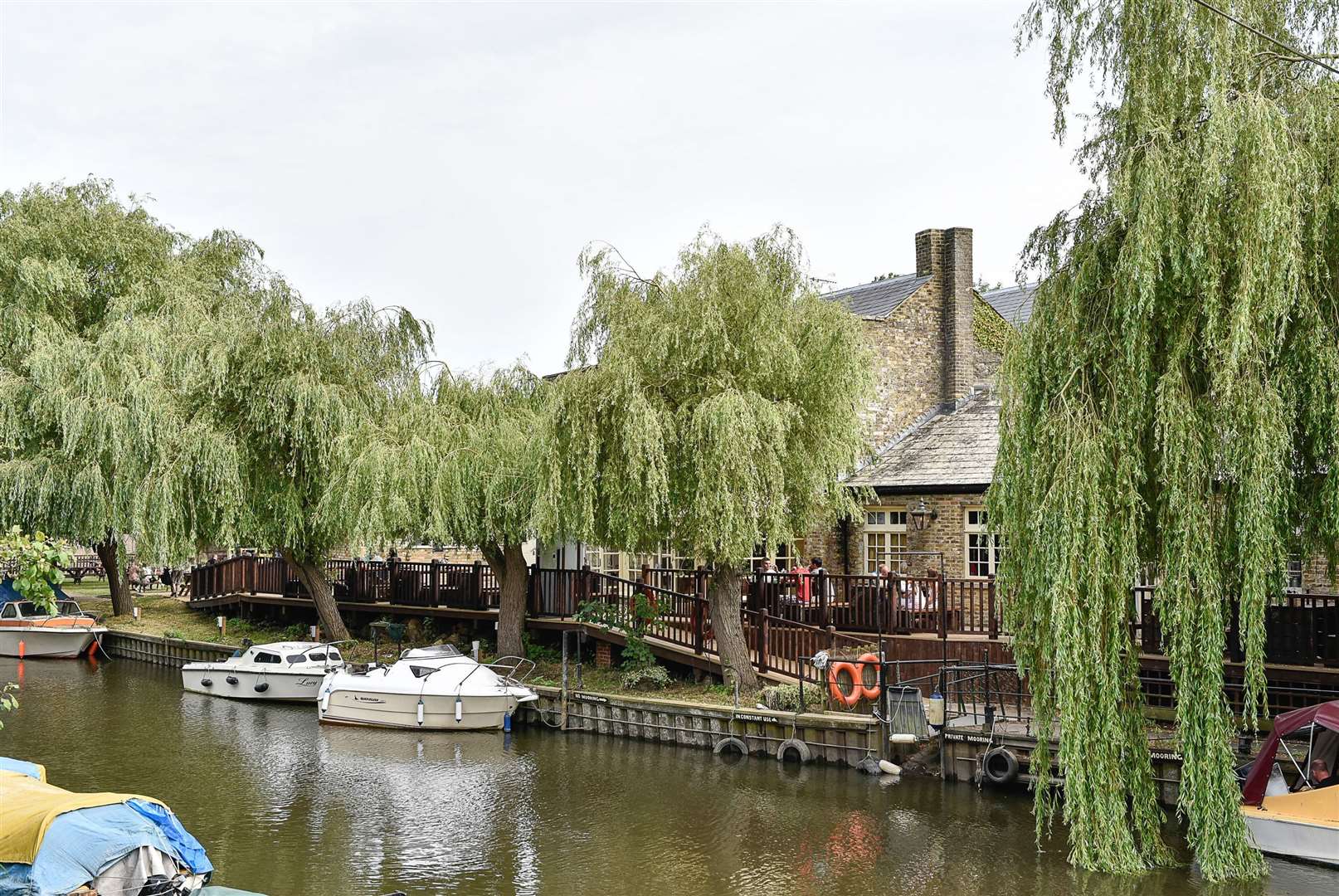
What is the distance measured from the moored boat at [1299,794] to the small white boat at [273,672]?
55.9 ft

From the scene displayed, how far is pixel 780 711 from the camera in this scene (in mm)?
17906

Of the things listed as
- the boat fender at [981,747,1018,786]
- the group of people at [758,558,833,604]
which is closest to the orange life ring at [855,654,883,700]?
the boat fender at [981,747,1018,786]

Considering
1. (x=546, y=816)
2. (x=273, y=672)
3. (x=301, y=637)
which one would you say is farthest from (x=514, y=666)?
(x=301, y=637)

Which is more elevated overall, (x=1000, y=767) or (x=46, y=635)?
(x=46, y=635)

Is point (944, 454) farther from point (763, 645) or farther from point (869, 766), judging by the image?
point (869, 766)

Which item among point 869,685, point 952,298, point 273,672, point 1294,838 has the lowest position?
point 1294,838

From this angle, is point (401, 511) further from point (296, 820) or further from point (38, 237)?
point (38, 237)

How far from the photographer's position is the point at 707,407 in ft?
59.2

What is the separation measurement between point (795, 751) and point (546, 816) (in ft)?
13.7

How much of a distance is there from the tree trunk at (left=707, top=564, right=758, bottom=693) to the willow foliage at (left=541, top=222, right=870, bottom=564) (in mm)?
865

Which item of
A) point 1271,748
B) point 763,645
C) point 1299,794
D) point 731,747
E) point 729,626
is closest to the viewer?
point 1299,794

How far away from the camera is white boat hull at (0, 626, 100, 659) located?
3056 centimetres

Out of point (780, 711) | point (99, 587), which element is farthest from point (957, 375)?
point (99, 587)

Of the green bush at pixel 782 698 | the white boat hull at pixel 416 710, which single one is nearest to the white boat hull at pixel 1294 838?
the green bush at pixel 782 698
